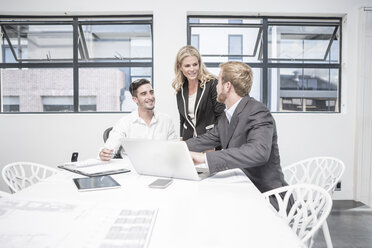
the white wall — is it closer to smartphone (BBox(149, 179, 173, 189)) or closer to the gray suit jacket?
the gray suit jacket

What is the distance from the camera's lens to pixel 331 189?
1.55 metres

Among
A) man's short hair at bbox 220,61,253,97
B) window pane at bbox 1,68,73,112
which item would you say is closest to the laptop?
man's short hair at bbox 220,61,253,97

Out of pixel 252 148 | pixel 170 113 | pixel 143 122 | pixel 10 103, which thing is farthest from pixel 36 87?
pixel 252 148

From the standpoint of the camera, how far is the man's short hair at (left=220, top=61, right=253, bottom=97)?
1.55 m

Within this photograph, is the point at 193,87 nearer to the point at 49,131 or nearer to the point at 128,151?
the point at 128,151

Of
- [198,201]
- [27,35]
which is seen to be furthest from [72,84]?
[198,201]

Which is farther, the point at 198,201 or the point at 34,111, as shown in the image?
the point at 34,111

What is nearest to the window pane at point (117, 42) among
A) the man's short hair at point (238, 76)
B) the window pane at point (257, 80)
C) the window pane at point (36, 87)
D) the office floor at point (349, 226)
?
the window pane at point (36, 87)

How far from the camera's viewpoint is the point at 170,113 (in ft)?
10.9

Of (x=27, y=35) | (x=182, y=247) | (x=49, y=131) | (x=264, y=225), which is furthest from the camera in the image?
(x=27, y=35)

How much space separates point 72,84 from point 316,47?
3324 millimetres

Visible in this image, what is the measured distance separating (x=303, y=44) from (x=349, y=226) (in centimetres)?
234

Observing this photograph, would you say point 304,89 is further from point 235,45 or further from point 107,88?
point 107,88

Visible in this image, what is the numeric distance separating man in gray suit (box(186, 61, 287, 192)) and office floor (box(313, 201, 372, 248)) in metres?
1.10
